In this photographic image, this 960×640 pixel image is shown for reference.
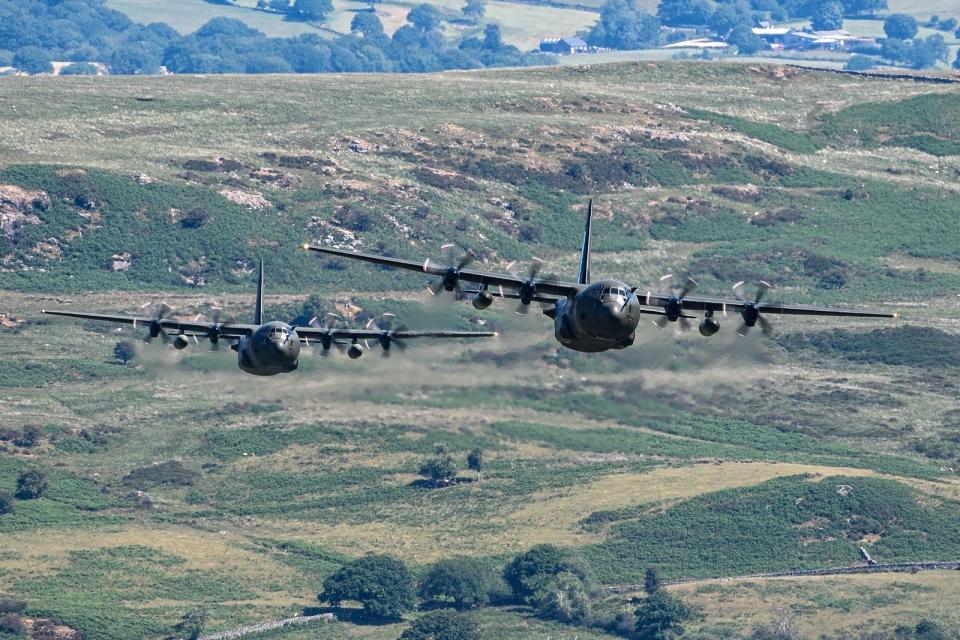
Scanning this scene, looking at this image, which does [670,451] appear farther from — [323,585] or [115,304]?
[115,304]

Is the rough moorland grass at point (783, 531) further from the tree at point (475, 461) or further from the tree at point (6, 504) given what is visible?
the tree at point (6, 504)

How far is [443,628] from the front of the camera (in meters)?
163

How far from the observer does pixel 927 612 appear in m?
155

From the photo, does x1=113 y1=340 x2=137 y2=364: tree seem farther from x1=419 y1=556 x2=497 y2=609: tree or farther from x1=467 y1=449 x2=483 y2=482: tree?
x1=419 y1=556 x2=497 y2=609: tree

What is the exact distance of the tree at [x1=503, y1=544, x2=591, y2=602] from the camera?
165 m

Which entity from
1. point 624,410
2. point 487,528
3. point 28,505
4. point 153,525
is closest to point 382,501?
point 487,528

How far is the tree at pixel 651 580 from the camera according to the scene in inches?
6540

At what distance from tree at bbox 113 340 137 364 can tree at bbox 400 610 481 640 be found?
40.2 meters

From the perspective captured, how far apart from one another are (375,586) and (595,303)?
279 ft

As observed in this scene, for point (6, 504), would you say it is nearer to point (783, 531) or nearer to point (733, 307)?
point (783, 531)

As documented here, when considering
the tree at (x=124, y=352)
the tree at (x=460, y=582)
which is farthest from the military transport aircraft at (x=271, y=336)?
the tree at (x=124, y=352)

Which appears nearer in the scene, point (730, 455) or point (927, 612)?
point (927, 612)

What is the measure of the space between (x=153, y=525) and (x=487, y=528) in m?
30.2

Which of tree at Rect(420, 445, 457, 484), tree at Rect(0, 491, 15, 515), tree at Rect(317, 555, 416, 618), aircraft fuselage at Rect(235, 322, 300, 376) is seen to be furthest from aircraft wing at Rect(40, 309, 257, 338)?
tree at Rect(420, 445, 457, 484)
